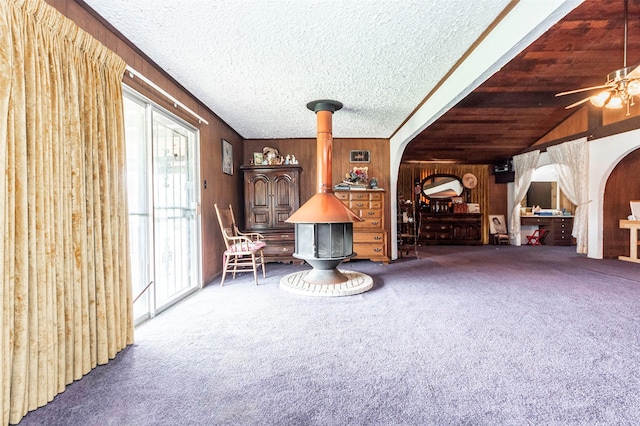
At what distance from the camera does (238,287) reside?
3.54m

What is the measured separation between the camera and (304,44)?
7.39ft

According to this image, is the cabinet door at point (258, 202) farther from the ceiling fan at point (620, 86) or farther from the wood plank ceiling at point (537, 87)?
the ceiling fan at point (620, 86)

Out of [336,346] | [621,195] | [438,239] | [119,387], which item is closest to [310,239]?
[336,346]

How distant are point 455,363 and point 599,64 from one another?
5.14m

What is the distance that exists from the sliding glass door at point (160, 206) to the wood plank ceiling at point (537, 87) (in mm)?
4585

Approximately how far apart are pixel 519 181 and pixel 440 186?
1985 mm

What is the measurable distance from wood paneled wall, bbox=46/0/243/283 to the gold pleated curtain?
26 centimetres

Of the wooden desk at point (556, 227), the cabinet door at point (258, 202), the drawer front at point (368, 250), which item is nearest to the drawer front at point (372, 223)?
the drawer front at point (368, 250)

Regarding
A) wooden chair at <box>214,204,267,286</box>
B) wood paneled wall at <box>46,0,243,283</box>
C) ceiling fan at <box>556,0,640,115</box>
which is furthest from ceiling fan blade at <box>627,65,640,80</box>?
wood paneled wall at <box>46,0,243,283</box>

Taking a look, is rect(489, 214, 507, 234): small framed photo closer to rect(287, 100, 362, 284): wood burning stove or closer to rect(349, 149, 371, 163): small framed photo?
rect(349, 149, 371, 163): small framed photo

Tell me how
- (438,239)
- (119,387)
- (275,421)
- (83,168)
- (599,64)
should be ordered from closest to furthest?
(275,421)
(119,387)
(83,168)
(599,64)
(438,239)

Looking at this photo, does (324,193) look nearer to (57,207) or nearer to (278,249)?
(278,249)

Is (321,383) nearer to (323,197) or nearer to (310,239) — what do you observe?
(310,239)

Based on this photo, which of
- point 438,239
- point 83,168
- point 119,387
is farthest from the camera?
point 438,239
